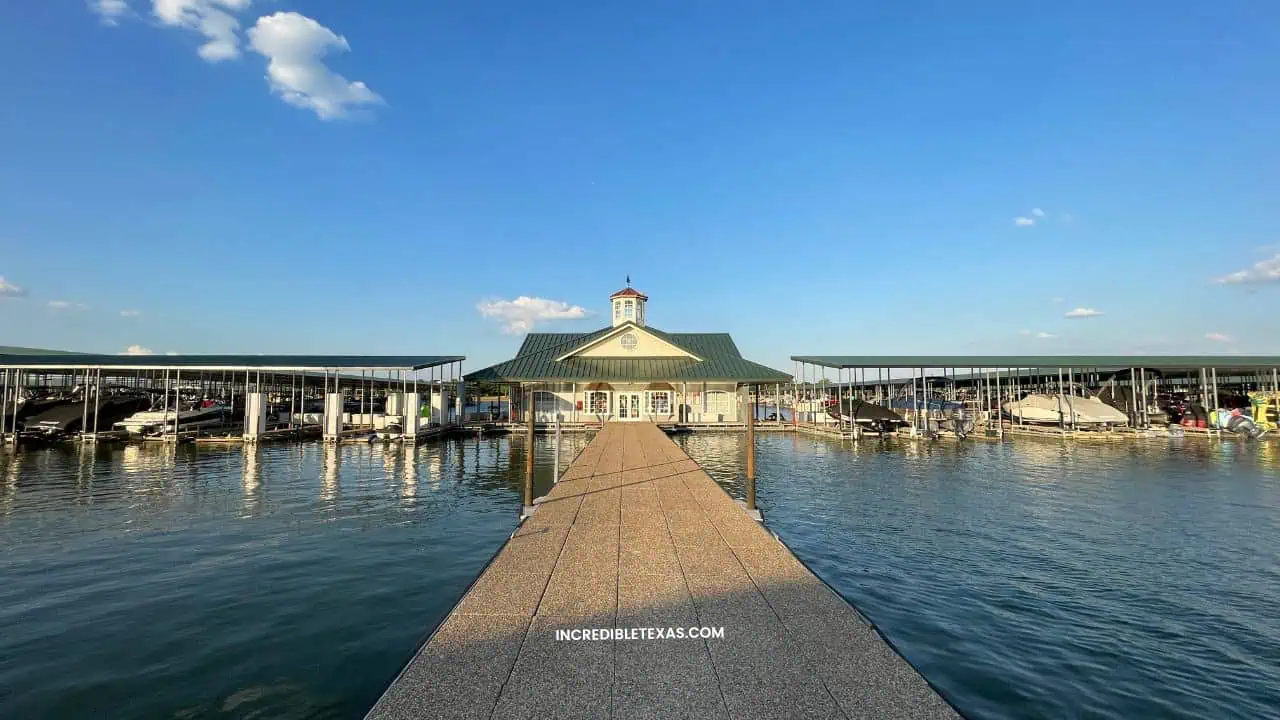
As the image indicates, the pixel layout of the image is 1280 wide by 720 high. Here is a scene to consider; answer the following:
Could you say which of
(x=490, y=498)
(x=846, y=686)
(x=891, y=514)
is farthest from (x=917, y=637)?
(x=490, y=498)

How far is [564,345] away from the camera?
46156 millimetres

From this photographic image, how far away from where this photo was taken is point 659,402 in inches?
1629

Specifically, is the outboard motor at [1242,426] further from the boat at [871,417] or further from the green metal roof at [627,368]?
the green metal roof at [627,368]

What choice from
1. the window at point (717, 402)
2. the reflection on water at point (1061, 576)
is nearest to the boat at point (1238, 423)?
the reflection on water at point (1061, 576)

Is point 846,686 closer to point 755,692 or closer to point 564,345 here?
point 755,692

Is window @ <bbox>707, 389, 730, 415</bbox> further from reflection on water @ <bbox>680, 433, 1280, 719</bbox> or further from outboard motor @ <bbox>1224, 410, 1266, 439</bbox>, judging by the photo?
outboard motor @ <bbox>1224, 410, 1266, 439</bbox>

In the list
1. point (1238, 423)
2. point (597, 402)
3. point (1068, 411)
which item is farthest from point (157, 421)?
point (1238, 423)

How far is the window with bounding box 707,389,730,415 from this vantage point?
41188mm

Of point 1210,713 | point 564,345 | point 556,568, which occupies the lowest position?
point 1210,713

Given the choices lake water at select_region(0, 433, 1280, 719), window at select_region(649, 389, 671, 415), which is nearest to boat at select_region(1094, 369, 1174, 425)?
lake water at select_region(0, 433, 1280, 719)

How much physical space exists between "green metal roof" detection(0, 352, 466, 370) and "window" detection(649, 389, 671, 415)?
1318 cm

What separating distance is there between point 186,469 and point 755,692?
1004 inches

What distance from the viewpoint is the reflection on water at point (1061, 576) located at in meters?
6.64

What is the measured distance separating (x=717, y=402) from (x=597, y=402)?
8.50m
